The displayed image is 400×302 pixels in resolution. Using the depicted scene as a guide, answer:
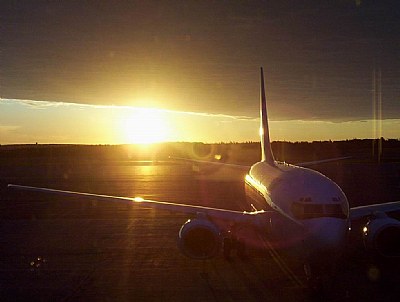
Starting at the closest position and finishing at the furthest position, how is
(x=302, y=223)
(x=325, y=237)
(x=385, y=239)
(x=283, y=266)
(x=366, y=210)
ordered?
(x=325, y=237) → (x=302, y=223) → (x=385, y=239) → (x=283, y=266) → (x=366, y=210)

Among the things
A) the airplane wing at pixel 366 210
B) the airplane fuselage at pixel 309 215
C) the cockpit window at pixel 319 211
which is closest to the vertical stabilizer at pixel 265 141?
the airplane wing at pixel 366 210

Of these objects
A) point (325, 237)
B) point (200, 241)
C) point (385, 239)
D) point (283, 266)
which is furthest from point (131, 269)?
point (385, 239)

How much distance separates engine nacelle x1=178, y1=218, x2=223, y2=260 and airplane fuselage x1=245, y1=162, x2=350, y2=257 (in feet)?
6.09

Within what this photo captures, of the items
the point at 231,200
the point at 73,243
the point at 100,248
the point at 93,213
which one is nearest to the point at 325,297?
the point at 100,248

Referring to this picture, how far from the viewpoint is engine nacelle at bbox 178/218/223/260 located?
1596 centimetres

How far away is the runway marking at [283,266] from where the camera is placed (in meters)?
14.7

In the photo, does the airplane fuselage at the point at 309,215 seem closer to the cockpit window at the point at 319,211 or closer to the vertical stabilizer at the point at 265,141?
the cockpit window at the point at 319,211

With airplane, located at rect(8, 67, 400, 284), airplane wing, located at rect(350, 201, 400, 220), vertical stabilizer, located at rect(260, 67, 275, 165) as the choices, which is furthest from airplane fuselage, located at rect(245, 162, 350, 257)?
vertical stabilizer, located at rect(260, 67, 275, 165)

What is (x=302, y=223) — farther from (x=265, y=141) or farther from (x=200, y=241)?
(x=265, y=141)

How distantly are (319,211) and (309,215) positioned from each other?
0.99 feet

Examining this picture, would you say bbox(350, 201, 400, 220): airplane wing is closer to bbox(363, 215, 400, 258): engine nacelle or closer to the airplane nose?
bbox(363, 215, 400, 258): engine nacelle

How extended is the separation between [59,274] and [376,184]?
121 feet

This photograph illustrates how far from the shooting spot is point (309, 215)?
13.7 metres

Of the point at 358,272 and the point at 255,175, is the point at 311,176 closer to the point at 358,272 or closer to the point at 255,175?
the point at 358,272
